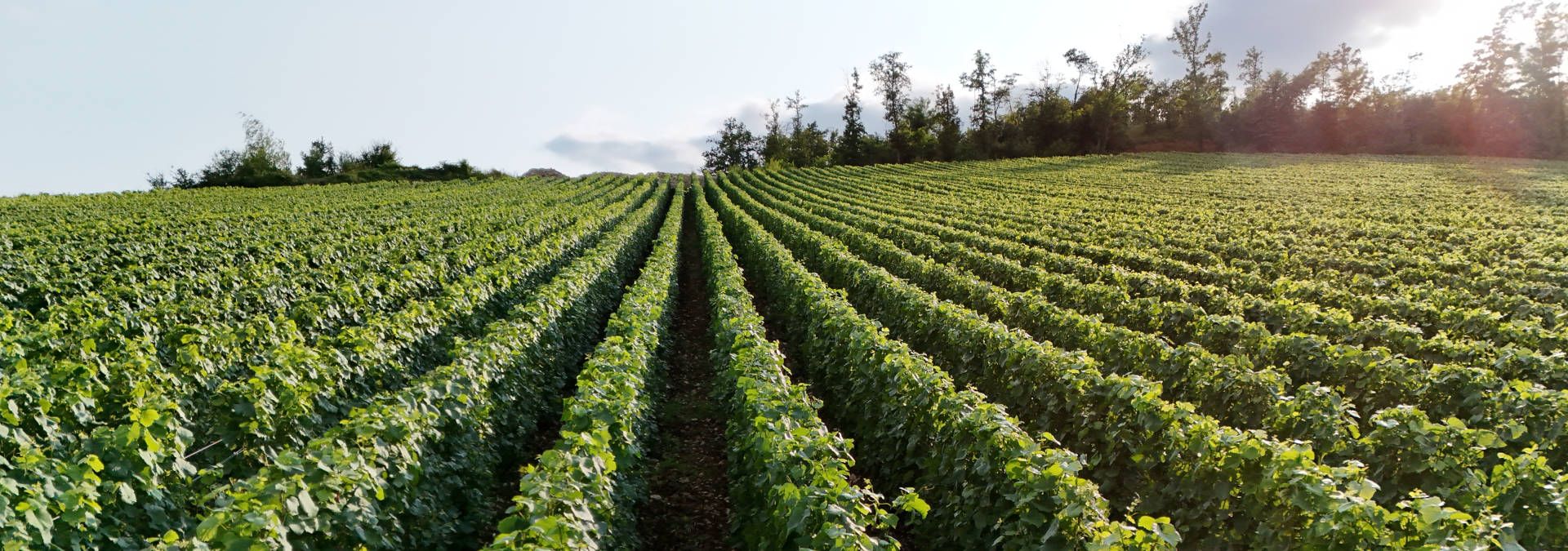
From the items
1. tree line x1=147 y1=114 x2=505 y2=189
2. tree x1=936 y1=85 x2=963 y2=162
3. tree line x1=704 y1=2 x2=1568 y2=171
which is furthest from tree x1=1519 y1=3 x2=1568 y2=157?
tree line x1=147 y1=114 x2=505 y2=189

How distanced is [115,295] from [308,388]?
7644 mm

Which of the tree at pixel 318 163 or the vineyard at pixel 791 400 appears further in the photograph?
the tree at pixel 318 163

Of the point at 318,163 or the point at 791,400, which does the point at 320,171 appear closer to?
the point at 318,163

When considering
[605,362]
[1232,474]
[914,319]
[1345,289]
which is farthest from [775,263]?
[1232,474]

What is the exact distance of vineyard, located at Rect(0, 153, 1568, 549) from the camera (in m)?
5.07

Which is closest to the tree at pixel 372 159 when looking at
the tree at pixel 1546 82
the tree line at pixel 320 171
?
the tree line at pixel 320 171

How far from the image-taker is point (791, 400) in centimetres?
729

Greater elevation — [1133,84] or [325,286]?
[1133,84]

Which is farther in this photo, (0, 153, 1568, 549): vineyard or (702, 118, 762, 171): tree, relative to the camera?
(702, 118, 762, 171): tree

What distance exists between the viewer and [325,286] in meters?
14.8

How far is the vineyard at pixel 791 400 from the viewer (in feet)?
16.6

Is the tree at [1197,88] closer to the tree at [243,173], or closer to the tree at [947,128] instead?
the tree at [947,128]

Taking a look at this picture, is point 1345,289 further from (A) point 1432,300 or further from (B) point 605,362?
A: (B) point 605,362

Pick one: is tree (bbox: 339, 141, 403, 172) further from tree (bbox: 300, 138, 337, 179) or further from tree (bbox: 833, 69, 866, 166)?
tree (bbox: 833, 69, 866, 166)
